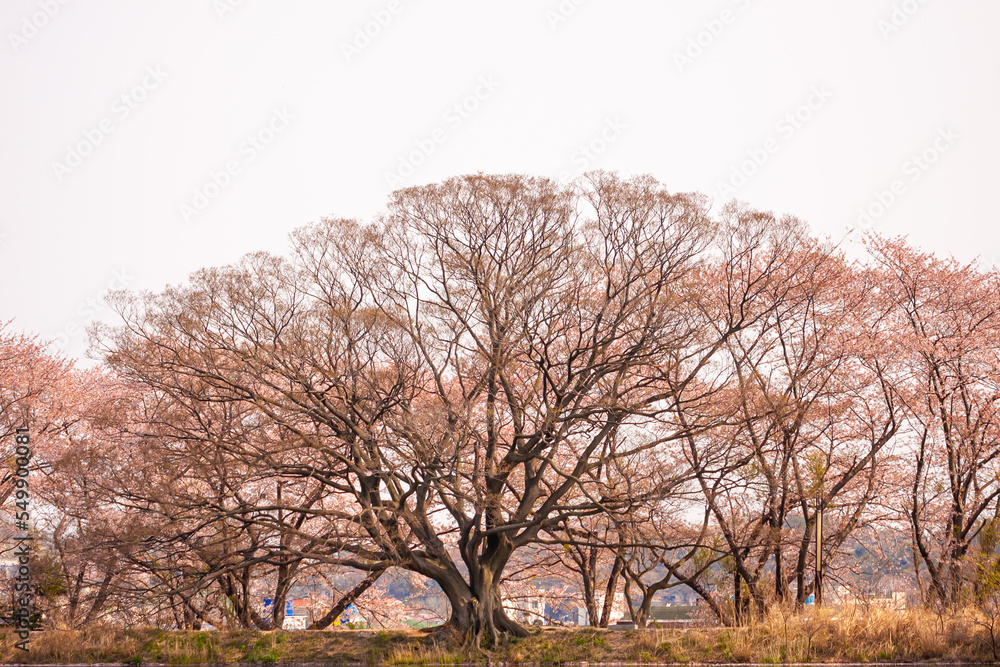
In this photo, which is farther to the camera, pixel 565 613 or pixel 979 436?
pixel 565 613

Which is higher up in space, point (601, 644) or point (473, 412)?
point (473, 412)

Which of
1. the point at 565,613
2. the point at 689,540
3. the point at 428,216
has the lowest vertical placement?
the point at 565,613

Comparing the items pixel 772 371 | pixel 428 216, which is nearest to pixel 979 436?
pixel 772 371

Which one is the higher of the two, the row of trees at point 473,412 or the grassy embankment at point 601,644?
the row of trees at point 473,412

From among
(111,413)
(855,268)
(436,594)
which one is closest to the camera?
(111,413)

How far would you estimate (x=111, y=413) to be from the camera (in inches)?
637

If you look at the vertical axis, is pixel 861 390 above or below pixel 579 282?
below

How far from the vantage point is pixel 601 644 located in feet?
50.8

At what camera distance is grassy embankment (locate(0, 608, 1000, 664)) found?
1335 cm

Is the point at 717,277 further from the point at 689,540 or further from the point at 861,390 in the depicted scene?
the point at 689,540

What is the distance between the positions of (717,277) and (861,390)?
4.54m

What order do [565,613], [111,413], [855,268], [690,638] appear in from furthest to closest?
[565,613] → [855,268] → [111,413] → [690,638]

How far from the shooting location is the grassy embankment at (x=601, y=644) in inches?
526

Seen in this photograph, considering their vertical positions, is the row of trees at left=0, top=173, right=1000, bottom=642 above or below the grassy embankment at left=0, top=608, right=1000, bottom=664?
above
